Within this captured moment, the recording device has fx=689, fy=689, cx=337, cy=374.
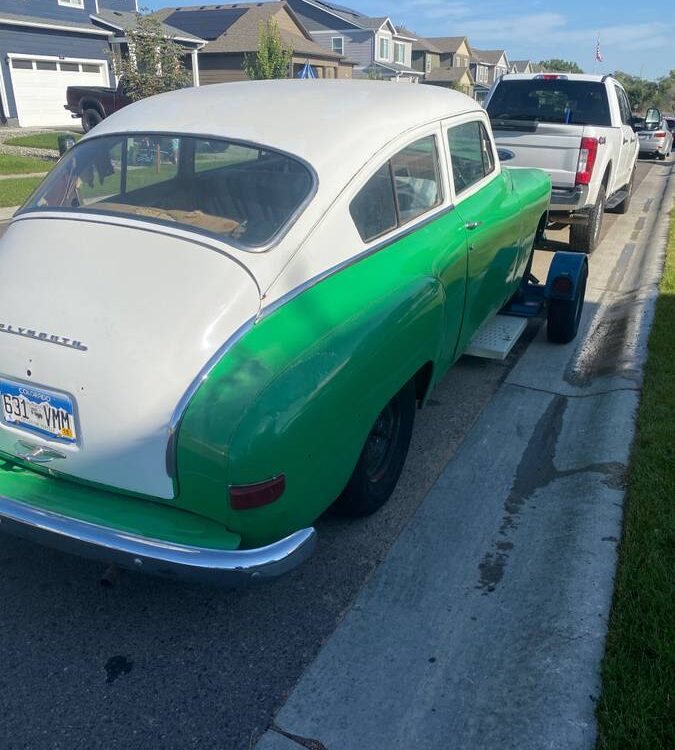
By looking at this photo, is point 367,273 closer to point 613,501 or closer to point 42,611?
point 613,501

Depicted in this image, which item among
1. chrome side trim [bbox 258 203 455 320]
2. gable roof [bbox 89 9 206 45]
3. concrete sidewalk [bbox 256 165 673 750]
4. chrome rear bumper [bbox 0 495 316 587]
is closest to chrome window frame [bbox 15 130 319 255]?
chrome side trim [bbox 258 203 455 320]

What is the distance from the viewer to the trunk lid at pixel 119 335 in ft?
8.11

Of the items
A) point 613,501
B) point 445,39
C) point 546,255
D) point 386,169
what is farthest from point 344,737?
point 445,39

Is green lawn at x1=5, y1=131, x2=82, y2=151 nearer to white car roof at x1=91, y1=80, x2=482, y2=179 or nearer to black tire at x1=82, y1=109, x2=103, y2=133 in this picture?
black tire at x1=82, y1=109, x2=103, y2=133

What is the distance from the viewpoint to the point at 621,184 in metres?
10.5

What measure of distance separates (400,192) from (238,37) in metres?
→ 36.3

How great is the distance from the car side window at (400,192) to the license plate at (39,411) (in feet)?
4.94

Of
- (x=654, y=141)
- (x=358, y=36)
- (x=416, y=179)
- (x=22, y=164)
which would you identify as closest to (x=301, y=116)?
(x=416, y=179)

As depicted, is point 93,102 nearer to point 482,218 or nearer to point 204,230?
point 482,218

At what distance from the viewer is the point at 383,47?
5125 cm

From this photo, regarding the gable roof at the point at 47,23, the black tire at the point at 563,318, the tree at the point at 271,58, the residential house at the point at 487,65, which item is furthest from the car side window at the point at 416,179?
the residential house at the point at 487,65

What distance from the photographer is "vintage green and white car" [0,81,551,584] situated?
2400 mm

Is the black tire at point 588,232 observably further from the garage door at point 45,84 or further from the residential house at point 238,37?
the residential house at point 238,37

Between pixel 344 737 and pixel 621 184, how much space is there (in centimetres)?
1013
